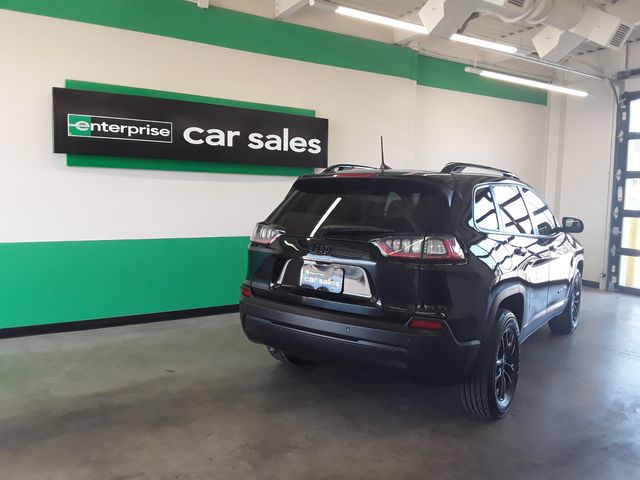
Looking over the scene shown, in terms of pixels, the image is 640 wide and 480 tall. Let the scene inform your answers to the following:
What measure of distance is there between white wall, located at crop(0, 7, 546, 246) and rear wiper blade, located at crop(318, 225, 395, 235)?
115 inches

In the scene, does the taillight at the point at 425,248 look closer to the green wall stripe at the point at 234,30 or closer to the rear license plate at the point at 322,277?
the rear license plate at the point at 322,277

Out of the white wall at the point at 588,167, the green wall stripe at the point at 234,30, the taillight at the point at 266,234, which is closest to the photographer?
the taillight at the point at 266,234

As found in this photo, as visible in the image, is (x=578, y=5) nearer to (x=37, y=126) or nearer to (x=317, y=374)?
(x=317, y=374)

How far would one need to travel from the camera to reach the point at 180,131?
529 cm

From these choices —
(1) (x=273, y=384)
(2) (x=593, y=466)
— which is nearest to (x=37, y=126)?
(1) (x=273, y=384)

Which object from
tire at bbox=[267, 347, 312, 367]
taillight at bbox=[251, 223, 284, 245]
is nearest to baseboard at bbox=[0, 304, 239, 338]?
tire at bbox=[267, 347, 312, 367]

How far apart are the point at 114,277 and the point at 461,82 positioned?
564cm

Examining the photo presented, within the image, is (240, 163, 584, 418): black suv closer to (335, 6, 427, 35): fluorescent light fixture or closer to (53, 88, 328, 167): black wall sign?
(335, 6, 427, 35): fluorescent light fixture

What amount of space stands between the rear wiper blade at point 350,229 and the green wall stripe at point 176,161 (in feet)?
9.53

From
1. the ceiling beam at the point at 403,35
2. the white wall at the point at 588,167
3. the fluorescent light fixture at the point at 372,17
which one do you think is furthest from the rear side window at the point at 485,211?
the white wall at the point at 588,167

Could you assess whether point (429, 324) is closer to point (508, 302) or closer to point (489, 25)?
point (508, 302)

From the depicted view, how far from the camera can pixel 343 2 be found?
632 centimetres

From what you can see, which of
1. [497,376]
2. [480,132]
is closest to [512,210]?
[497,376]

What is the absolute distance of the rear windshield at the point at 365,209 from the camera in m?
2.82
